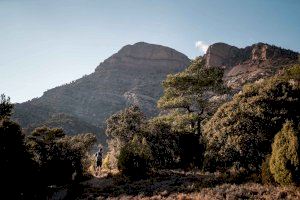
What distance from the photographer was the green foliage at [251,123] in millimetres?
16641

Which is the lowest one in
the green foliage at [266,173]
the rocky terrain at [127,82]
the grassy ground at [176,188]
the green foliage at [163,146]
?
the grassy ground at [176,188]

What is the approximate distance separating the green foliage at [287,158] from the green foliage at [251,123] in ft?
6.13

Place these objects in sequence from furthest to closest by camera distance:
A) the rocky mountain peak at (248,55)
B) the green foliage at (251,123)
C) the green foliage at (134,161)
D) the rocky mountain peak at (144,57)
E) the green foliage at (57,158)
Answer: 1. the rocky mountain peak at (144,57)
2. the rocky mountain peak at (248,55)
3. the green foliage at (57,158)
4. the green foliage at (134,161)
5. the green foliage at (251,123)

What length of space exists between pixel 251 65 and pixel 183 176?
290 ft

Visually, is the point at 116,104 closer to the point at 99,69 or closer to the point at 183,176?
the point at 99,69

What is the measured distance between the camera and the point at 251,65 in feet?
335

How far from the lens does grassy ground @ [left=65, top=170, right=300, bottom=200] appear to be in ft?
45.1

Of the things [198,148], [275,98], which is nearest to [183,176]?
[198,148]

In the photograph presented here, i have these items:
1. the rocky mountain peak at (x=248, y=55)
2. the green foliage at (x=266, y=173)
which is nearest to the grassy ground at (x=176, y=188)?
the green foliage at (x=266, y=173)

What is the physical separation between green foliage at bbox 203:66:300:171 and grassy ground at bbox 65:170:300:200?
128 centimetres

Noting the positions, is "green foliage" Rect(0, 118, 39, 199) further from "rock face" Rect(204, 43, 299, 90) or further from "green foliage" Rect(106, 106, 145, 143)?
"rock face" Rect(204, 43, 299, 90)

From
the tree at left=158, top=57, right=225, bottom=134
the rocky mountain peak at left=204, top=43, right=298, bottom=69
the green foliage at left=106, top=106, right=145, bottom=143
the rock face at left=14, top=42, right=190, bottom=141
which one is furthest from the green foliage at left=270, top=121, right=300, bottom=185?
the rocky mountain peak at left=204, top=43, right=298, bottom=69

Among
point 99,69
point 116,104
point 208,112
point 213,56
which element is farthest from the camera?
point 99,69

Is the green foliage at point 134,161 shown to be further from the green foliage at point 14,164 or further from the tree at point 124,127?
the green foliage at point 14,164
